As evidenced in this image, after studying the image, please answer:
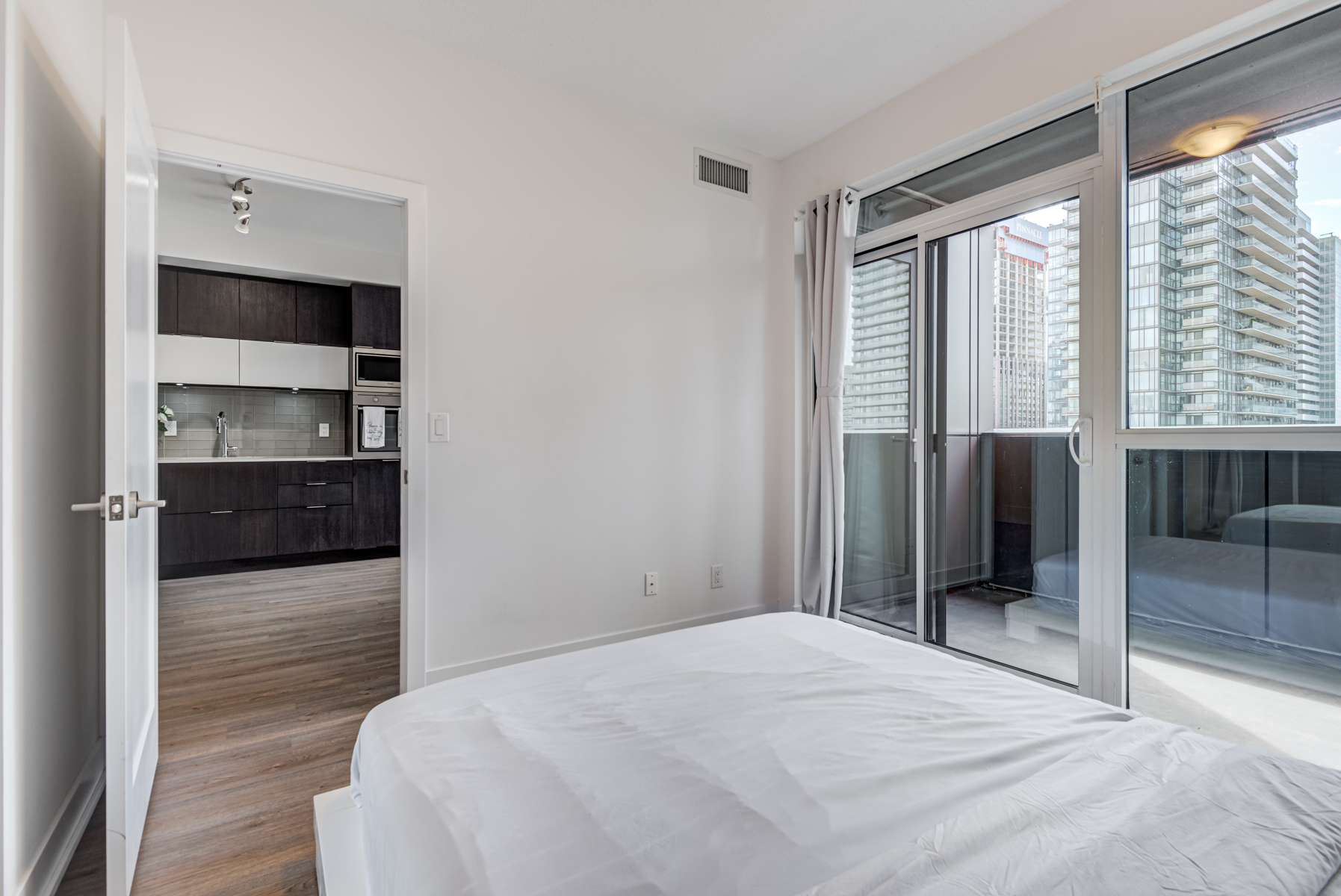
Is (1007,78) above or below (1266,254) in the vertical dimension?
above

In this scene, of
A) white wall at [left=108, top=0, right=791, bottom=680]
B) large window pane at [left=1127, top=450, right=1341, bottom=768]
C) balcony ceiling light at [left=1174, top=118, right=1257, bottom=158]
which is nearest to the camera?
large window pane at [left=1127, top=450, right=1341, bottom=768]

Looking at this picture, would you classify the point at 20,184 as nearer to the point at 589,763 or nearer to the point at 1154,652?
the point at 589,763

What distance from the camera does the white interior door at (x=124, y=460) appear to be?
4.79 feet

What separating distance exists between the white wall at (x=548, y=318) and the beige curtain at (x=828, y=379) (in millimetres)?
257

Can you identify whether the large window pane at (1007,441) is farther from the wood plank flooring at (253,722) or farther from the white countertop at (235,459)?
the white countertop at (235,459)

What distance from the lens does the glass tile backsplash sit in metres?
5.31

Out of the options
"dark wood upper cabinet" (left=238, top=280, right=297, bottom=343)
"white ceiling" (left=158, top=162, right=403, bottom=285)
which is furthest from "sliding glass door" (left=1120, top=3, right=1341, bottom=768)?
"dark wood upper cabinet" (left=238, top=280, right=297, bottom=343)

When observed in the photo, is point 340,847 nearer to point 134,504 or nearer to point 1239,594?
point 134,504

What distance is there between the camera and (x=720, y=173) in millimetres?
3545

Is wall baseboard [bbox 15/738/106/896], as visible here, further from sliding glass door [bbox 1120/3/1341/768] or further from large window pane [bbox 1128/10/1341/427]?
large window pane [bbox 1128/10/1341/427]

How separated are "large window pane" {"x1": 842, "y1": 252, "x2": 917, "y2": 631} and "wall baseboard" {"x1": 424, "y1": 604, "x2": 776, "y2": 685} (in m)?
0.63

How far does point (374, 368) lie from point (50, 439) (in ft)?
14.4

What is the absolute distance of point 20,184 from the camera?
4.55ft

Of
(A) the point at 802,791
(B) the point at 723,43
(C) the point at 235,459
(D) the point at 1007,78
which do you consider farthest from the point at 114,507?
(C) the point at 235,459
